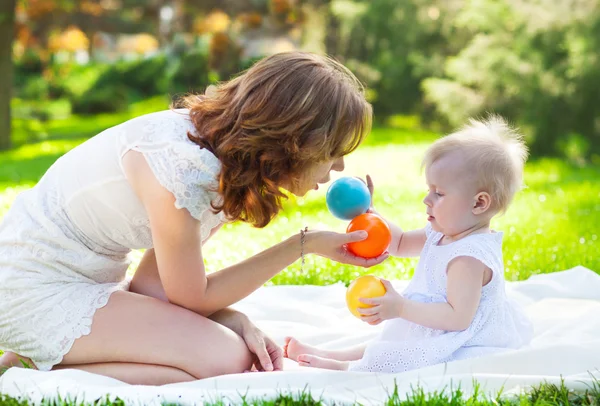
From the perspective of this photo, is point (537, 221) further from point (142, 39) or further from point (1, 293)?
point (142, 39)

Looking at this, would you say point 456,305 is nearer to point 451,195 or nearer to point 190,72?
point 451,195

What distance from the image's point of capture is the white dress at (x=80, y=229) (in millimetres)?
2648

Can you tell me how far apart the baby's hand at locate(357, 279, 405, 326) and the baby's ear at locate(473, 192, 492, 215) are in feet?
1.55

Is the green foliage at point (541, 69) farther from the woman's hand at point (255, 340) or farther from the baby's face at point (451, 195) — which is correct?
the woman's hand at point (255, 340)

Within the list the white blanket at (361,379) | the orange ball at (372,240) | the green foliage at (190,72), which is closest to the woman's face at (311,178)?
the orange ball at (372,240)

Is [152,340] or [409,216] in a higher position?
[409,216]

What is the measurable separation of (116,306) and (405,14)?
42.1ft

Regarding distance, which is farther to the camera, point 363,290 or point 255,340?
point 255,340

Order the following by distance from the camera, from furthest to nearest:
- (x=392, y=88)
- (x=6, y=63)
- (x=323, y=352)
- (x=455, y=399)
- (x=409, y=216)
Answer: (x=392, y=88) → (x=6, y=63) → (x=409, y=216) → (x=323, y=352) → (x=455, y=399)

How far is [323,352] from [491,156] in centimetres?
106

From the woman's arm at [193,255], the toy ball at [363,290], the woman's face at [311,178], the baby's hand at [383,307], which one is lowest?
the baby's hand at [383,307]

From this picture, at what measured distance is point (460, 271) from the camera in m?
2.79

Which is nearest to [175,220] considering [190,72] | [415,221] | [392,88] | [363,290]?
[363,290]

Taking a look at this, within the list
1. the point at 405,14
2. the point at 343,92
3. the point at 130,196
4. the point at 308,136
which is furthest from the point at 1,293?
the point at 405,14
